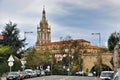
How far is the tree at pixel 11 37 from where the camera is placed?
108 metres

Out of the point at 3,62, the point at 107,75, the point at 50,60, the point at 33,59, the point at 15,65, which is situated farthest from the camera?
the point at 50,60

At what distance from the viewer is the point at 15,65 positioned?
8881cm

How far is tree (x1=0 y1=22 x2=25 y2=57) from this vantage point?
4247 inches

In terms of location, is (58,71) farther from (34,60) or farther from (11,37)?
(11,37)

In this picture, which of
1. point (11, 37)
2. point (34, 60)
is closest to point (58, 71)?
point (34, 60)

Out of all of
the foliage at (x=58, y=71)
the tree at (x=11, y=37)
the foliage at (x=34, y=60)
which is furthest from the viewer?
the foliage at (x=58, y=71)

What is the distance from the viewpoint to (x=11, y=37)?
4267 inches

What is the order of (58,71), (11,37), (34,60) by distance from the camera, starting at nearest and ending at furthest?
(11,37)
(58,71)
(34,60)

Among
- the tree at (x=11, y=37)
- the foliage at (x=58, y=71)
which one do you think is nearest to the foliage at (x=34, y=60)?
the foliage at (x=58, y=71)

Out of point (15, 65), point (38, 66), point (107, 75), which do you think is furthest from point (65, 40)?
point (107, 75)

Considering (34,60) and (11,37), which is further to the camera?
(34,60)

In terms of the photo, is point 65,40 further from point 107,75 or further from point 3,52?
point 107,75

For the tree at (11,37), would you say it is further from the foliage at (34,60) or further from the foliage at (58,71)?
the foliage at (58,71)

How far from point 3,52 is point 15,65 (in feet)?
26.3
